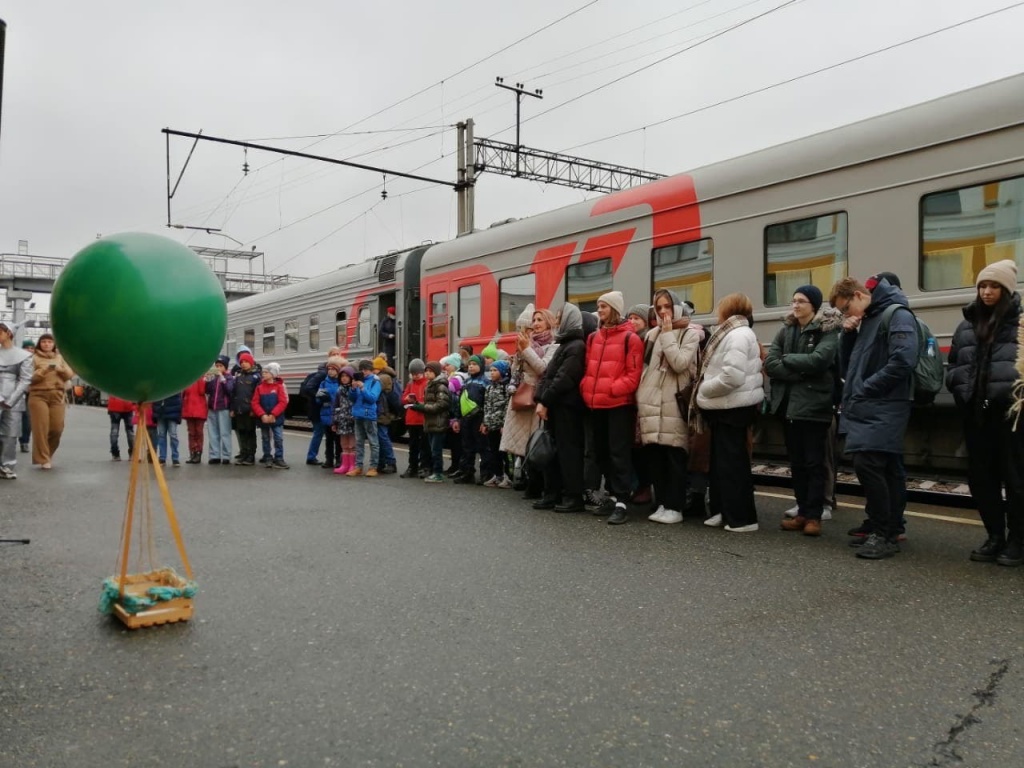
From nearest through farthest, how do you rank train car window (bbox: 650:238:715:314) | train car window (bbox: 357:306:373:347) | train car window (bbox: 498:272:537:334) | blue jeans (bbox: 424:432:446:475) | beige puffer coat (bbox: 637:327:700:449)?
beige puffer coat (bbox: 637:327:700:449) < train car window (bbox: 650:238:715:314) < blue jeans (bbox: 424:432:446:475) < train car window (bbox: 498:272:537:334) < train car window (bbox: 357:306:373:347)

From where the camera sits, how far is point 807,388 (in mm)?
5754

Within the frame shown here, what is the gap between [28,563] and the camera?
5062mm

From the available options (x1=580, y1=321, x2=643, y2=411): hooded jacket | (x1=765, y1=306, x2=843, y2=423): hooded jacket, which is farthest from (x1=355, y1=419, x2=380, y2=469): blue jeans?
(x1=765, y1=306, x2=843, y2=423): hooded jacket

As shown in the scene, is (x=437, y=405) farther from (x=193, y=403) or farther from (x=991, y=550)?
(x=991, y=550)

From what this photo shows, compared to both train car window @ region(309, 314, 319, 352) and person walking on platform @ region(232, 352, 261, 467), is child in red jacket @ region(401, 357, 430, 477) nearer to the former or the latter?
person walking on platform @ region(232, 352, 261, 467)

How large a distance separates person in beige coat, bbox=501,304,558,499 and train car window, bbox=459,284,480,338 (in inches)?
170

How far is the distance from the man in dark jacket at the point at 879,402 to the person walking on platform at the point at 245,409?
8115 millimetres

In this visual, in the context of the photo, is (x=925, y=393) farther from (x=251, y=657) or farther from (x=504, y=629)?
(x=251, y=657)

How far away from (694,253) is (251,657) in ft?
21.9

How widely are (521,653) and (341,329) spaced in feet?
44.1

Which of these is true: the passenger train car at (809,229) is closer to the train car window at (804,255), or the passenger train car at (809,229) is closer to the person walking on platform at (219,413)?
the train car window at (804,255)

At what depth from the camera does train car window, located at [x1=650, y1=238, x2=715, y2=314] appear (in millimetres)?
8594

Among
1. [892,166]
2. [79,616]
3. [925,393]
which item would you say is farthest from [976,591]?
[79,616]

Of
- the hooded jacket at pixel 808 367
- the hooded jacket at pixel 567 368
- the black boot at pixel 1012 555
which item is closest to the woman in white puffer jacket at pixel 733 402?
the hooded jacket at pixel 808 367
